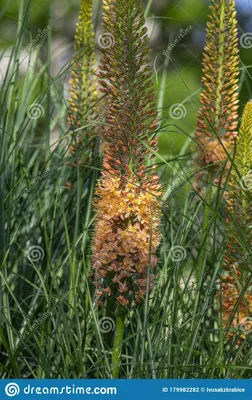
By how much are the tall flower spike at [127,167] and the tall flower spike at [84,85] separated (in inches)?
40.8

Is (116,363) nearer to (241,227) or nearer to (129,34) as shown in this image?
(241,227)

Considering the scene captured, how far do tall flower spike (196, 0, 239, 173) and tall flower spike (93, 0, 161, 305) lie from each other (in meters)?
0.61

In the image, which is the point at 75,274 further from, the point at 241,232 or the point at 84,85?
the point at 84,85

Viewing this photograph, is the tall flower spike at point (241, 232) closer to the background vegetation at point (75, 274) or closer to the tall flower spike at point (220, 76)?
the background vegetation at point (75, 274)

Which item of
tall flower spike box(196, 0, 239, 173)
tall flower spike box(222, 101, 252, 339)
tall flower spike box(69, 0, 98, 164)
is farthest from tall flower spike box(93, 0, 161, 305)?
tall flower spike box(69, 0, 98, 164)

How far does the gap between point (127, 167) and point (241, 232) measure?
52cm

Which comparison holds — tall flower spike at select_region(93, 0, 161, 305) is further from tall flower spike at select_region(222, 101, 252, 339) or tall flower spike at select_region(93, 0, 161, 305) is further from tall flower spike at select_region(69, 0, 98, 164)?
tall flower spike at select_region(69, 0, 98, 164)

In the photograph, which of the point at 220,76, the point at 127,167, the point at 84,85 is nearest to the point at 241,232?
the point at 127,167

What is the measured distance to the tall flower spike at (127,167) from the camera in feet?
7.99

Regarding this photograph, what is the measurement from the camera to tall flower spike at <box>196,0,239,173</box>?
3037 millimetres

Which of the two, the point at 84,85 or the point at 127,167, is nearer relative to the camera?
the point at 127,167

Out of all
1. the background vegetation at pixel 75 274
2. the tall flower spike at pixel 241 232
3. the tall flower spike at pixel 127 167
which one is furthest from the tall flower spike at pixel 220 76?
the tall flower spike at pixel 127 167

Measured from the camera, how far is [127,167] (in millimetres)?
2502

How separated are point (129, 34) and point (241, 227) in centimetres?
84
